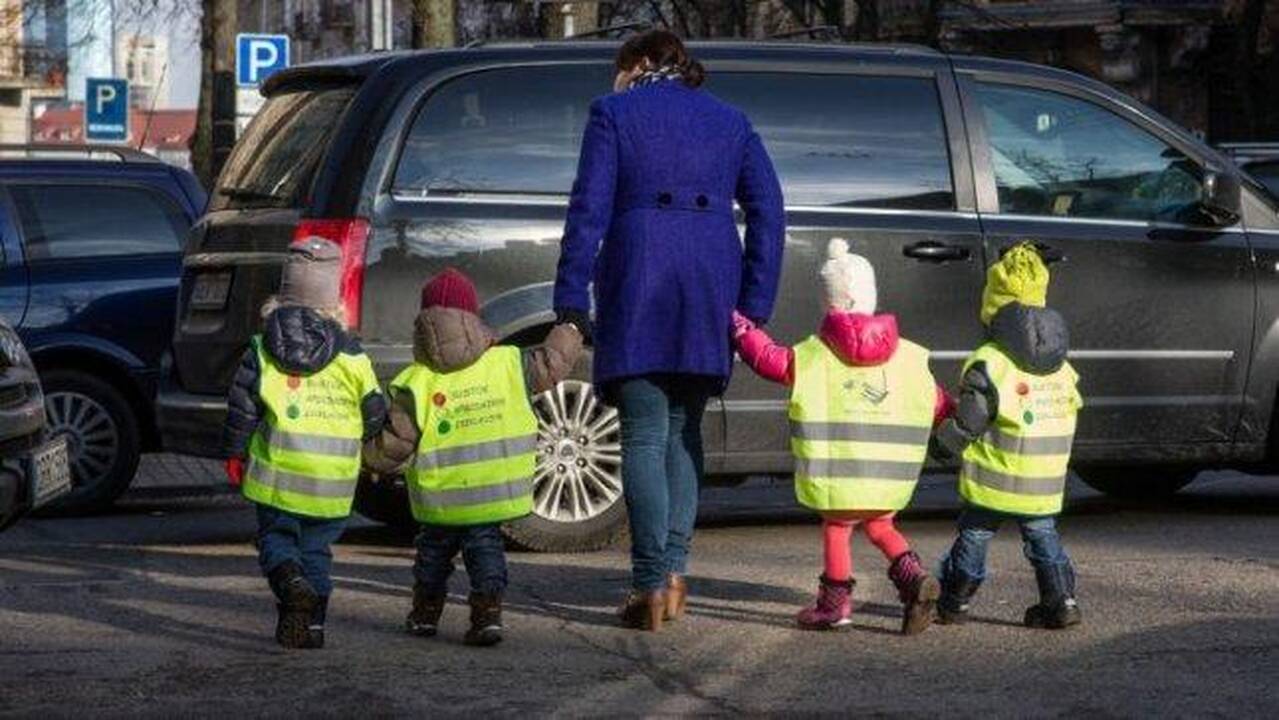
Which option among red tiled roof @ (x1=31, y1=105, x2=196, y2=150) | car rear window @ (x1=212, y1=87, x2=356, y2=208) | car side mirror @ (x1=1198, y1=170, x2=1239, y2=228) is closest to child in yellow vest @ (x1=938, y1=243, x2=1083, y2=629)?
car side mirror @ (x1=1198, y1=170, x2=1239, y2=228)

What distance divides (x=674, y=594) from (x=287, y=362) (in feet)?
4.37

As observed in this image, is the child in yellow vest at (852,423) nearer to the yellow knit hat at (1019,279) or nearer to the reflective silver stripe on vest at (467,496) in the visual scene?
the yellow knit hat at (1019,279)

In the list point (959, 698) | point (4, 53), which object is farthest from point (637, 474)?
point (4, 53)

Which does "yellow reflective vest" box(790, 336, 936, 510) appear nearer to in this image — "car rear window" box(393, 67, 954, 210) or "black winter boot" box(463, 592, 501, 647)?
"black winter boot" box(463, 592, 501, 647)

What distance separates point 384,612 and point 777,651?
143cm

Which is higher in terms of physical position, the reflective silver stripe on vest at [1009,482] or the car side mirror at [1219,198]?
the car side mirror at [1219,198]

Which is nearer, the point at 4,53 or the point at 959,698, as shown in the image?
the point at 959,698

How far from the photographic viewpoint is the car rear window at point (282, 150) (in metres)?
11.3

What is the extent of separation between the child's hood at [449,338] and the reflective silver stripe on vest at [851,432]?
944 millimetres

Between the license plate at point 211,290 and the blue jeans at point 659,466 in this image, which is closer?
the blue jeans at point 659,466

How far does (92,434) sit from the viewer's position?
1412cm

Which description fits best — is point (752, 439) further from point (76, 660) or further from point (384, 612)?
point (76, 660)

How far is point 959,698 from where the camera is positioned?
7629 mm

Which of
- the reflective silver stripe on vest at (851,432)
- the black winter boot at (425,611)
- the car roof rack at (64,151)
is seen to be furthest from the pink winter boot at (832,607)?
the car roof rack at (64,151)
